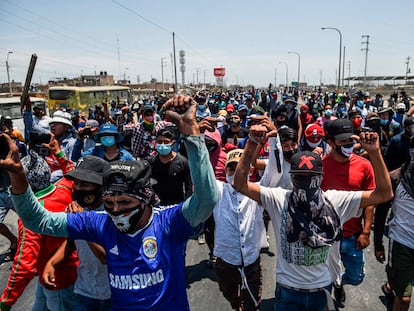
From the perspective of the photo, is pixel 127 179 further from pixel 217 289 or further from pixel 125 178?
pixel 217 289

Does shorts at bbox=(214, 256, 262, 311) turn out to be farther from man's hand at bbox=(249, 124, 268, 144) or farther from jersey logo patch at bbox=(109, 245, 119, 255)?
jersey logo patch at bbox=(109, 245, 119, 255)

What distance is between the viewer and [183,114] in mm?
1598

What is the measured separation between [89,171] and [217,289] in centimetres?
247

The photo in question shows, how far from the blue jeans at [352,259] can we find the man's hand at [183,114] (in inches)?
102

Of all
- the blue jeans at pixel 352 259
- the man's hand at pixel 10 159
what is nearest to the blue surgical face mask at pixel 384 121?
the blue jeans at pixel 352 259

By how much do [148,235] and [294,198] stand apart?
1.09 m

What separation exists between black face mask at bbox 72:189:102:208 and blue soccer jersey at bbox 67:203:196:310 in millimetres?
501

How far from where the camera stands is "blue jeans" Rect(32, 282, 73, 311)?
8.15 ft

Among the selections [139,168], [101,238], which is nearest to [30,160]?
[101,238]

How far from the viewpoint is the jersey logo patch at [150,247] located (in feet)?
6.05

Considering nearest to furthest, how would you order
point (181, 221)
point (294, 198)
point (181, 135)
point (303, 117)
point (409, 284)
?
point (181, 135) < point (181, 221) < point (294, 198) < point (409, 284) < point (303, 117)

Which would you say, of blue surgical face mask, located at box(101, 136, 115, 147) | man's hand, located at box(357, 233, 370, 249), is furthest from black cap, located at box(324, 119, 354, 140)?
blue surgical face mask, located at box(101, 136, 115, 147)

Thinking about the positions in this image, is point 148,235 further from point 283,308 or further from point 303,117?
point 303,117

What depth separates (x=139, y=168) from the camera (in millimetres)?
1885
